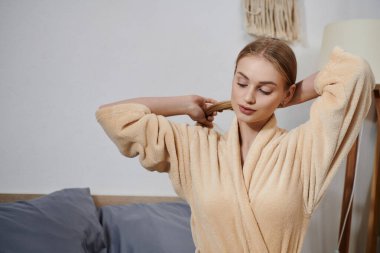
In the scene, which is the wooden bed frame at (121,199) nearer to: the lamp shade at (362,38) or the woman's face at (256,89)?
the woman's face at (256,89)

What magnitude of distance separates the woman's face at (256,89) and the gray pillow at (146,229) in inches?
27.3

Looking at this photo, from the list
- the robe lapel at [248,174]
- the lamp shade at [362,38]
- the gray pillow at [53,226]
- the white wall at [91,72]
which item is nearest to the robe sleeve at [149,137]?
the robe lapel at [248,174]

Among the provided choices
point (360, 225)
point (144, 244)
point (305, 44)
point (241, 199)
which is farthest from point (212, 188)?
point (360, 225)

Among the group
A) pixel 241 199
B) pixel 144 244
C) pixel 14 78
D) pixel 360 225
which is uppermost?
pixel 14 78

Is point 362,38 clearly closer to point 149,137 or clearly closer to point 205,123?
point 205,123

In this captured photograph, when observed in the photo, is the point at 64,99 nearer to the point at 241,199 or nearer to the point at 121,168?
the point at 121,168

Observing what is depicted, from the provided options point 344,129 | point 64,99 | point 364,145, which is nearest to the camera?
point 344,129

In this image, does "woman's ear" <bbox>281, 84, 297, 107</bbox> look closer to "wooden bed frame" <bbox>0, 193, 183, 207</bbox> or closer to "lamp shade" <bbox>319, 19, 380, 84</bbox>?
"lamp shade" <bbox>319, 19, 380, 84</bbox>

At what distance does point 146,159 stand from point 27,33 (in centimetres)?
91

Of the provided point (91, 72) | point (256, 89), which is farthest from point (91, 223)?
point (256, 89)

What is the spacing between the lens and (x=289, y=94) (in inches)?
31.9

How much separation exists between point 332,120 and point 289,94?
5.5 inches

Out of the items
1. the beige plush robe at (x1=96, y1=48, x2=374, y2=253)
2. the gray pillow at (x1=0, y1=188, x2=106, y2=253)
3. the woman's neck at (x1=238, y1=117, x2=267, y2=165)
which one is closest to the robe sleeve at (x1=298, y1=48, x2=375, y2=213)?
the beige plush robe at (x1=96, y1=48, x2=374, y2=253)

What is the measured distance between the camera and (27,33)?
4.43ft
